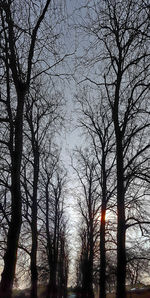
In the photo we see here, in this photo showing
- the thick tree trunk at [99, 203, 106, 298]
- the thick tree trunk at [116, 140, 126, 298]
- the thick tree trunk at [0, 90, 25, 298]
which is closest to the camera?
the thick tree trunk at [0, 90, 25, 298]

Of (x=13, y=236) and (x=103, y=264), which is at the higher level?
(x=13, y=236)

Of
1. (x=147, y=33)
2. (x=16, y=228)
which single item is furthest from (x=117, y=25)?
(x=16, y=228)

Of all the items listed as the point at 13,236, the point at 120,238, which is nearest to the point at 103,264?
the point at 120,238

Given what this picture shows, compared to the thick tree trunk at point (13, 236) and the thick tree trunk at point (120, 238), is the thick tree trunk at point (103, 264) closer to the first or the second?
the thick tree trunk at point (120, 238)

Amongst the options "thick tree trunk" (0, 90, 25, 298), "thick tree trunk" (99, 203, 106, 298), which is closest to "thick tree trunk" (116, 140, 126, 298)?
"thick tree trunk" (0, 90, 25, 298)

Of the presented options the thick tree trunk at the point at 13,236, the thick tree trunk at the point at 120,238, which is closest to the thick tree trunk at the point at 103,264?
the thick tree trunk at the point at 120,238

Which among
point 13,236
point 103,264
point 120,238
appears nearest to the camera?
point 13,236

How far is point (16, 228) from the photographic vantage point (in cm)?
529

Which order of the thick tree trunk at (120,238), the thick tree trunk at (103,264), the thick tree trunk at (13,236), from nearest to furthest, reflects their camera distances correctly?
the thick tree trunk at (13,236) → the thick tree trunk at (120,238) → the thick tree trunk at (103,264)

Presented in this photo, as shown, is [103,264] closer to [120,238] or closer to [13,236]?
[120,238]

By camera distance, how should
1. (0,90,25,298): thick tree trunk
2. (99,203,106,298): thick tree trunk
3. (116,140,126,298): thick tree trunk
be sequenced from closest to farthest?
(0,90,25,298): thick tree trunk < (116,140,126,298): thick tree trunk < (99,203,106,298): thick tree trunk

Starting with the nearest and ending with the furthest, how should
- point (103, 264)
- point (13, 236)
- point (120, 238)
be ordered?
point (13, 236) → point (120, 238) → point (103, 264)

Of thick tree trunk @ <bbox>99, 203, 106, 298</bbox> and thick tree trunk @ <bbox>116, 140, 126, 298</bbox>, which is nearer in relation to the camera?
thick tree trunk @ <bbox>116, 140, 126, 298</bbox>

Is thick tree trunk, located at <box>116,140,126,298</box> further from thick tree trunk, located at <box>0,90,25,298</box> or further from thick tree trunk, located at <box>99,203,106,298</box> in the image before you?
thick tree trunk, located at <box>99,203,106,298</box>
